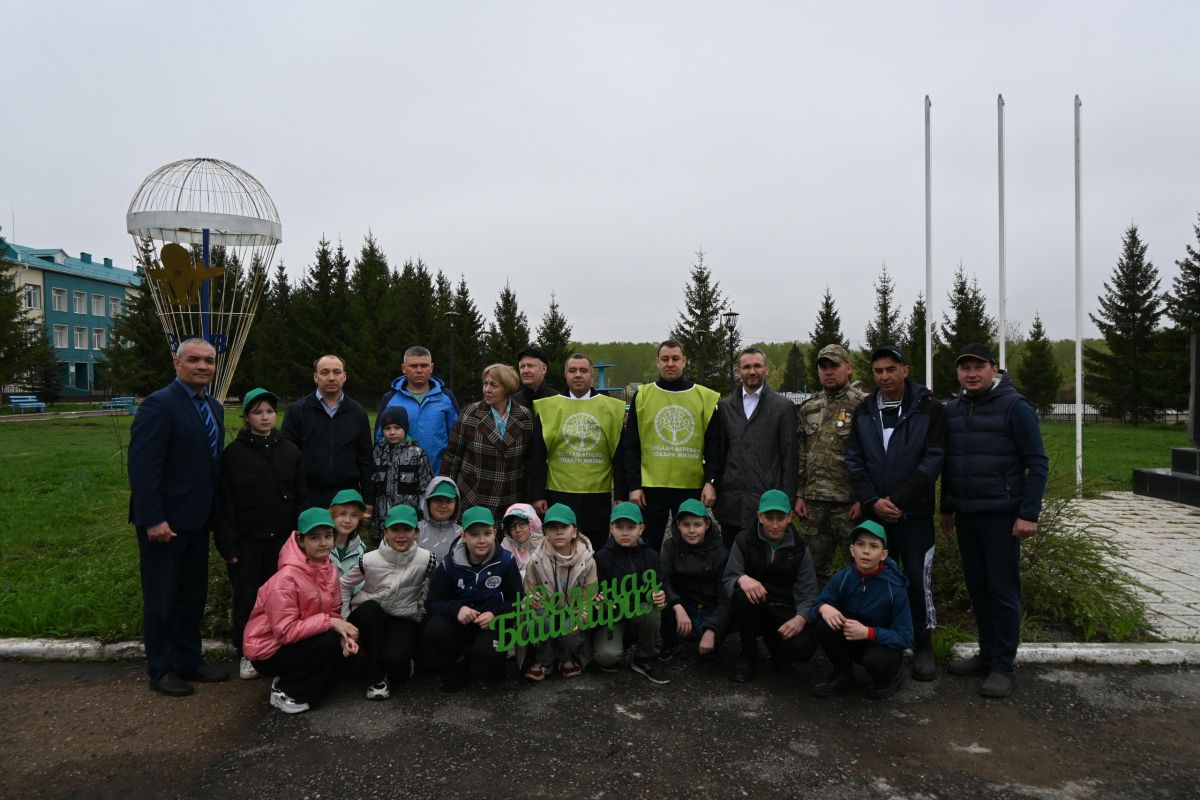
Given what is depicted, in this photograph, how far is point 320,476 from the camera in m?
5.03

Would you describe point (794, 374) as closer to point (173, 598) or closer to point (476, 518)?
point (476, 518)

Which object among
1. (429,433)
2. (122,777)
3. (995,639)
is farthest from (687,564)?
(122,777)

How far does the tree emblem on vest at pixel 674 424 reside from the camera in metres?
5.09

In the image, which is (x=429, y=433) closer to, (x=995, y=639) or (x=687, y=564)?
(x=687, y=564)

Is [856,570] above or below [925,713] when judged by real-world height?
above

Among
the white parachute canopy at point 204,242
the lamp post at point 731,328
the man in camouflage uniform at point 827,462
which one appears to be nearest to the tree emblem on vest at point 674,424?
the man in camouflage uniform at point 827,462

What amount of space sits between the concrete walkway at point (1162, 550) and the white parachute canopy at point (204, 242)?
772 centimetres

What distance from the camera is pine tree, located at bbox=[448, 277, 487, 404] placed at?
135 feet

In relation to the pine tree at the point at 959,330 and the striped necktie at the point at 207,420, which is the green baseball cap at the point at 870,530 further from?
the pine tree at the point at 959,330

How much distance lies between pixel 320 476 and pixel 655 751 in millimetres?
2879

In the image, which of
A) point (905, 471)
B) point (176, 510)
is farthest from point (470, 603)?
point (905, 471)

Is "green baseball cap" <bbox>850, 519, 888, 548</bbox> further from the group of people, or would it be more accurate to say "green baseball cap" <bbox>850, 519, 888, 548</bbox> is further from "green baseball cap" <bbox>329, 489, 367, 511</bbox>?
"green baseball cap" <bbox>329, 489, 367, 511</bbox>

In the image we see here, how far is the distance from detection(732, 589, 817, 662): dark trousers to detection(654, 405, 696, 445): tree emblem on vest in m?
1.12

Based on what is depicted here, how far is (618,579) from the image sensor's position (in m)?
4.53
